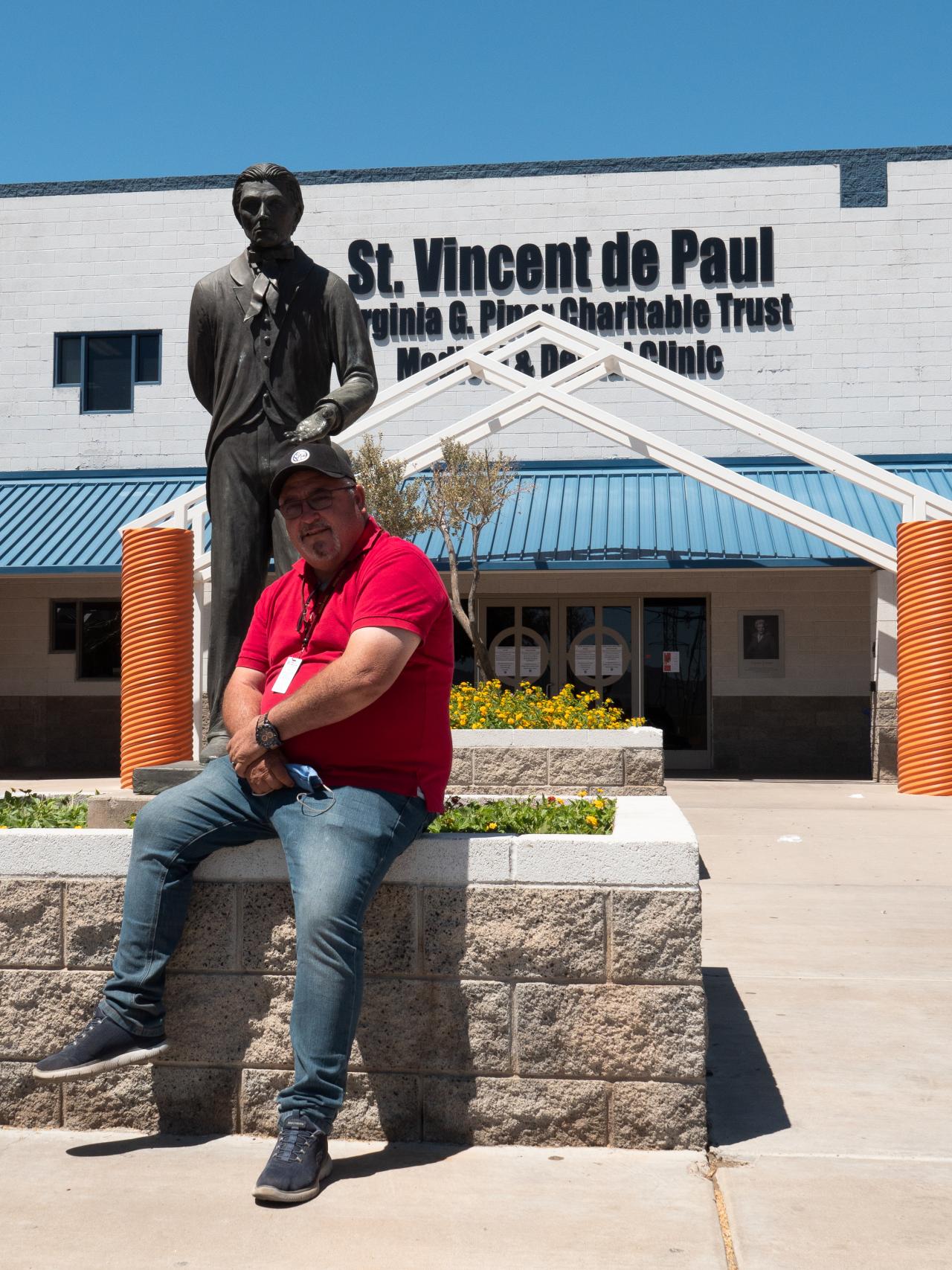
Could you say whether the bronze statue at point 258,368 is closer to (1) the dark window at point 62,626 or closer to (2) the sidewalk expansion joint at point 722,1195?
(2) the sidewalk expansion joint at point 722,1195

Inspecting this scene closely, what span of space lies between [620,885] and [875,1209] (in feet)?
3.37

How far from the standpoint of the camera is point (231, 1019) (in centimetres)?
378

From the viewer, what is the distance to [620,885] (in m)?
3.65

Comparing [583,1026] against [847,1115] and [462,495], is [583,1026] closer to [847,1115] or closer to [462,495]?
[847,1115]

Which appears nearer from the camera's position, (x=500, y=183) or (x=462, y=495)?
(x=462, y=495)

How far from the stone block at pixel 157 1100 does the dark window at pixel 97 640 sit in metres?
15.4

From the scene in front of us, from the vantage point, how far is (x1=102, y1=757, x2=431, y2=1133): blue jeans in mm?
3381

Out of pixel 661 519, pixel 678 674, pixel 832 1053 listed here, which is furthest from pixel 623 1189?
pixel 678 674

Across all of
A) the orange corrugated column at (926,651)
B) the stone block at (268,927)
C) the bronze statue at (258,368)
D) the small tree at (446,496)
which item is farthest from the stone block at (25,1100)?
the orange corrugated column at (926,651)

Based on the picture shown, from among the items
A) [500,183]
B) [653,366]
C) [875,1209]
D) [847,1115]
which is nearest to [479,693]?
[653,366]

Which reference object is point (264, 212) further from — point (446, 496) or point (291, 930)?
point (446, 496)

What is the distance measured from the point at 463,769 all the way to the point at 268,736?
624 centimetres

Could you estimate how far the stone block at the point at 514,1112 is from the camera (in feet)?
12.1

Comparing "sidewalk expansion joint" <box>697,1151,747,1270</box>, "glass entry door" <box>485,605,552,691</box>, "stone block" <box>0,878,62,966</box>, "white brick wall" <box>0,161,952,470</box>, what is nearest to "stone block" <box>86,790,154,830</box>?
"stone block" <box>0,878,62,966</box>
